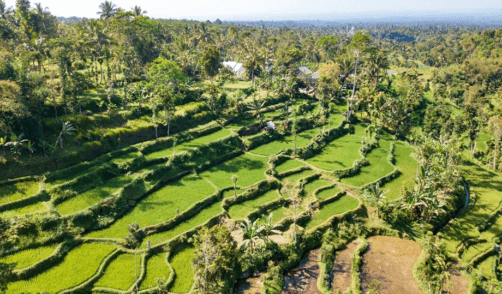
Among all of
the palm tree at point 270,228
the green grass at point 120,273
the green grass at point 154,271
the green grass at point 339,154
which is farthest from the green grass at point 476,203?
the green grass at point 120,273

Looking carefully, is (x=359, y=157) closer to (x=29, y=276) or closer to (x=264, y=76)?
(x=264, y=76)

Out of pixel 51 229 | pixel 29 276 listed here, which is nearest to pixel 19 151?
pixel 51 229

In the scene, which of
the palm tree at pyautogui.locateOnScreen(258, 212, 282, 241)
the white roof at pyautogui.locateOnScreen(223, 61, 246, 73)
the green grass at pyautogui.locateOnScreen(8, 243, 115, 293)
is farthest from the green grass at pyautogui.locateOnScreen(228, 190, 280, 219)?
the white roof at pyautogui.locateOnScreen(223, 61, 246, 73)

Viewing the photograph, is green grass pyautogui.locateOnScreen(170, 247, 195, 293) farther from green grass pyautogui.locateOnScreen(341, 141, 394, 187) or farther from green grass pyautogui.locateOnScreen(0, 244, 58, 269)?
green grass pyautogui.locateOnScreen(341, 141, 394, 187)

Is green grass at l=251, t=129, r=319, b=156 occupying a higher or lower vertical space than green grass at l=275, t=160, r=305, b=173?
higher

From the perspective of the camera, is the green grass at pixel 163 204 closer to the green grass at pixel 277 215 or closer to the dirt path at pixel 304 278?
the green grass at pixel 277 215

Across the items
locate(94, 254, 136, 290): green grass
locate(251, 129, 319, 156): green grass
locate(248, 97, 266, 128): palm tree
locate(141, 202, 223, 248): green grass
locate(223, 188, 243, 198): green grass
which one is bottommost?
locate(94, 254, 136, 290): green grass
